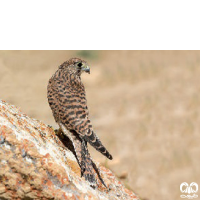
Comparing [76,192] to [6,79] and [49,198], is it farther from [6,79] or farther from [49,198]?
[6,79]

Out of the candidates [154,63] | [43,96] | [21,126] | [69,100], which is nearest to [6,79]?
[43,96]

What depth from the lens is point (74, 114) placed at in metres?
4.80

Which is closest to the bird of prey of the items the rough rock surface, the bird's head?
the bird's head

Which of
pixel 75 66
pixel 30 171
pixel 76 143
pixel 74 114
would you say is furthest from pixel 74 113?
pixel 30 171

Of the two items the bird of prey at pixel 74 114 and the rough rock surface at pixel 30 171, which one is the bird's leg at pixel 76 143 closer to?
the bird of prey at pixel 74 114

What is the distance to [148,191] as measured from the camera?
7.47 m

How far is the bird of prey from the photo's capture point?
4426 millimetres

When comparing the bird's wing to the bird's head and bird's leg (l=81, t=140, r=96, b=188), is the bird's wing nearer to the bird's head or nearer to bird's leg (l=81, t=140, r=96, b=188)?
bird's leg (l=81, t=140, r=96, b=188)

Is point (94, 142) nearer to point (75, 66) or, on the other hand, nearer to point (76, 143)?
point (76, 143)

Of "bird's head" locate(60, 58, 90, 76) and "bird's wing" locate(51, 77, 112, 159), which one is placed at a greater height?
"bird's head" locate(60, 58, 90, 76)

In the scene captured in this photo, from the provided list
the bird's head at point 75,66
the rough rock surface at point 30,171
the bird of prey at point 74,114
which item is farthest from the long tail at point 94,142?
the bird's head at point 75,66

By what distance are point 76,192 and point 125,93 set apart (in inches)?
300

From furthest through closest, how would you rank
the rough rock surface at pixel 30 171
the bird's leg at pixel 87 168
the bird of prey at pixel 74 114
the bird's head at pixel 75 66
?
the bird's head at pixel 75 66 → the bird of prey at pixel 74 114 → the bird's leg at pixel 87 168 → the rough rock surface at pixel 30 171

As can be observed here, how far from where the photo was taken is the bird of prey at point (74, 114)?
4.43 m
